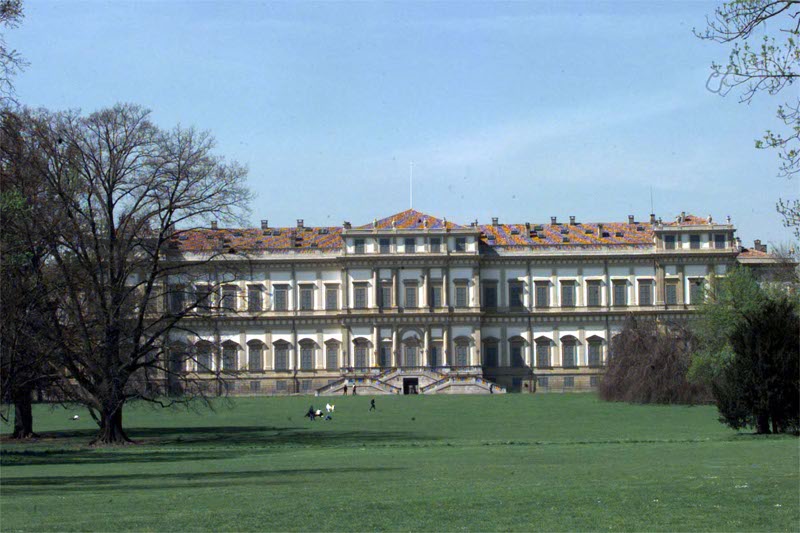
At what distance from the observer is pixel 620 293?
87.0 meters

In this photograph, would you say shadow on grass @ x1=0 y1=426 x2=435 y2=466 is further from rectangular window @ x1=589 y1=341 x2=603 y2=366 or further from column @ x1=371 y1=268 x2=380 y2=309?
rectangular window @ x1=589 y1=341 x2=603 y2=366

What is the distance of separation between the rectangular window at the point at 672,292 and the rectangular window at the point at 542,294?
332 inches

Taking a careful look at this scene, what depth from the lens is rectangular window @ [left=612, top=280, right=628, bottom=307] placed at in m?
86.8

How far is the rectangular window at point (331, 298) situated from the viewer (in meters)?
86.7

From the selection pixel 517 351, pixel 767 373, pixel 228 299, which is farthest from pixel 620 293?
pixel 767 373

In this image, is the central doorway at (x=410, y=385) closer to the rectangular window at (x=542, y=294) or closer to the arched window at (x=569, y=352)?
the rectangular window at (x=542, y=294)

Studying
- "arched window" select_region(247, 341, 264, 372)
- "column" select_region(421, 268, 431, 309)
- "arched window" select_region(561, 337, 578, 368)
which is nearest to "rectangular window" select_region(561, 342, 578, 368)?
"arched window" select_region(561, 337, 578, 368)

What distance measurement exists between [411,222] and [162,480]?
67.2 meters

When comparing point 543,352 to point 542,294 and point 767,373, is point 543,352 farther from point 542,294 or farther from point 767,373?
point 767,373

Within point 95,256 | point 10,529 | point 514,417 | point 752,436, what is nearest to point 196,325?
point 514,417

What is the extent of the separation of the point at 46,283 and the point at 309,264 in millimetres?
60232

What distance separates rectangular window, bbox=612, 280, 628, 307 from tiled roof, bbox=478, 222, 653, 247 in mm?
2820

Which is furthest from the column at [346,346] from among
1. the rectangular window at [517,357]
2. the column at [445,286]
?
the rectangular window at [517,357]

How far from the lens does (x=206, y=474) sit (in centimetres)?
2167
